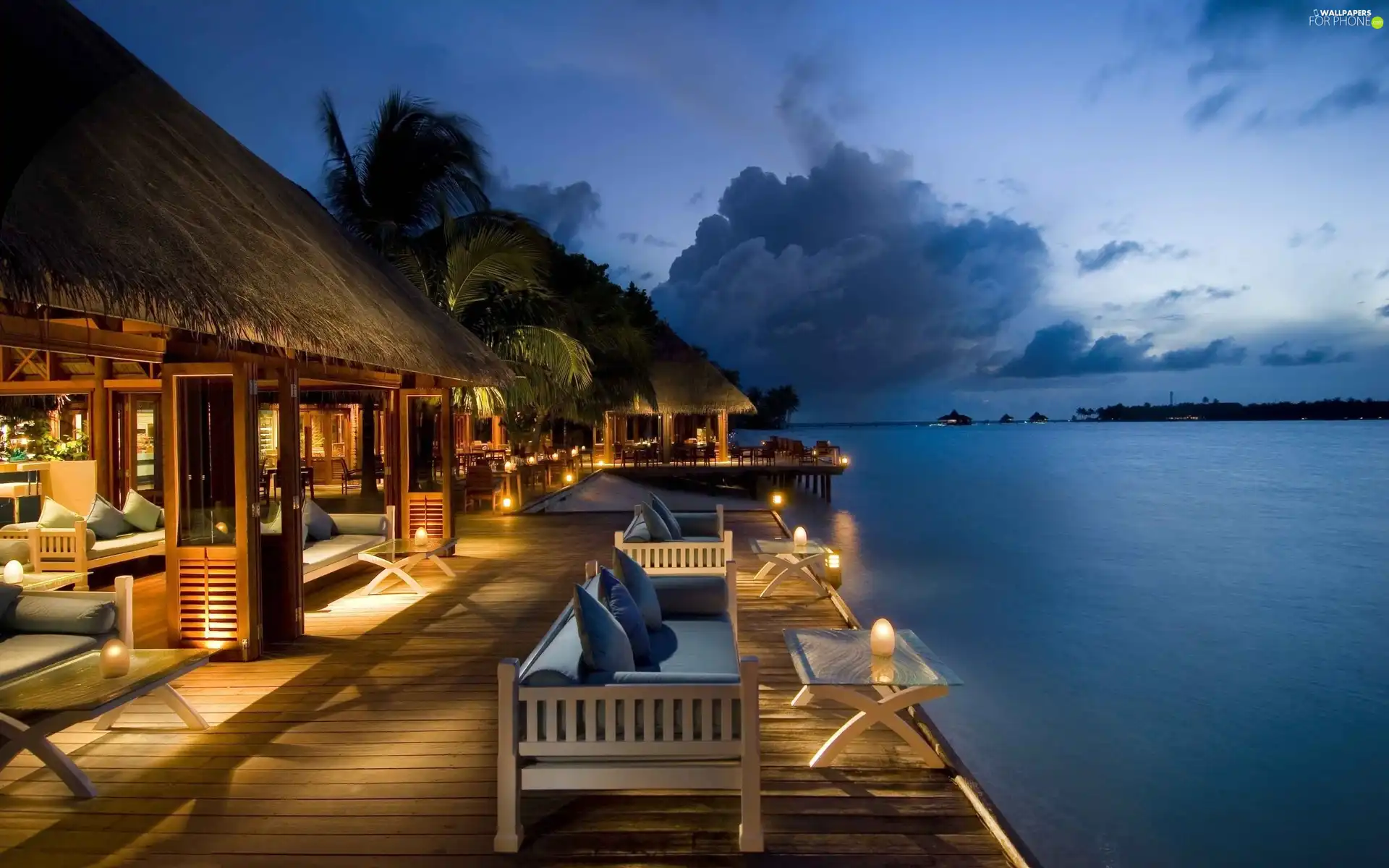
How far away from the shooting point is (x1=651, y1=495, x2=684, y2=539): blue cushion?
660cm

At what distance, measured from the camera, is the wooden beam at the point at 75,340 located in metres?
3.77

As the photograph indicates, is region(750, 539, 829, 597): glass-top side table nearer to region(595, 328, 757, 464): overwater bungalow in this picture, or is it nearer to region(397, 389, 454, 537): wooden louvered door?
region(397, 389, 454, 537): wooden louvered door

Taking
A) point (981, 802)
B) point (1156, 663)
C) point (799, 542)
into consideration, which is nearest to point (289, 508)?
point (799, 542)

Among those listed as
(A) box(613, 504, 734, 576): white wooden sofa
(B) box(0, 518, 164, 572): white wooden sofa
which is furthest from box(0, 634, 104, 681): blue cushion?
(A) box(613, 504, 734, 576): white wooden sofa

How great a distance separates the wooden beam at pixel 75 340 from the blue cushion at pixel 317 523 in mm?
2180

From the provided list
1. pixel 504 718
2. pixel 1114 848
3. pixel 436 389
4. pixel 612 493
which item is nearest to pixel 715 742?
pixel 504 718

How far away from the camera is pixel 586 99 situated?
73.0ft

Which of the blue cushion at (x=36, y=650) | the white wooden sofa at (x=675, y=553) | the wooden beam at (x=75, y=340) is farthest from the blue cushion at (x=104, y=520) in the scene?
the white wooden sofa at (x=675, y=553)

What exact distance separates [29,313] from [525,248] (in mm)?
7927

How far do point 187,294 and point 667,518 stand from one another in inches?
157

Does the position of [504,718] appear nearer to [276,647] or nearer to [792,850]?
[792,850]

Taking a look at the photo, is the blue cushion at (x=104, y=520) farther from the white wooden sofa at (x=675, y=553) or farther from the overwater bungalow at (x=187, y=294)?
the white wooden sofa at (x=675, y=553)

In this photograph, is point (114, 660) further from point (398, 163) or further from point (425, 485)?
point (398, 163)

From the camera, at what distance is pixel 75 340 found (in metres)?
4.25
